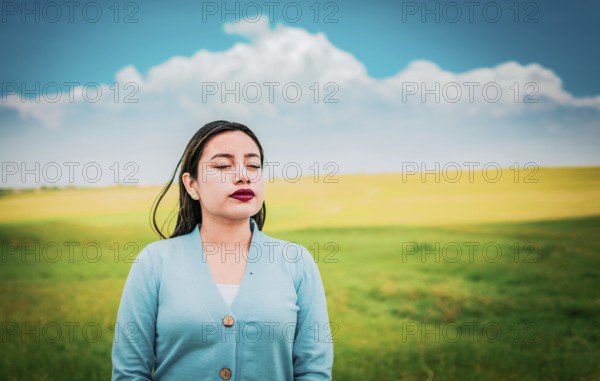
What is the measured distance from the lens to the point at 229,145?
71.9 inches

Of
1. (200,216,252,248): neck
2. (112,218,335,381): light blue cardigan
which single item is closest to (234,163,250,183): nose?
(200,216,252,248): neck

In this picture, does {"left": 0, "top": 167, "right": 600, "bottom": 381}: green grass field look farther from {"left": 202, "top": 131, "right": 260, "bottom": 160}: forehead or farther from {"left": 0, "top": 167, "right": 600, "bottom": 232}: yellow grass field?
{"left": 202, "top": 131, "right": 260, "bottom": 160}: forehead

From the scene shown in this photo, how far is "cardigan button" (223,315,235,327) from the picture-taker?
163 centimetres

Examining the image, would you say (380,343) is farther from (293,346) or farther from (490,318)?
(293,346)

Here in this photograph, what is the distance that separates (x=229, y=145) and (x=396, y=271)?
3.89 metres

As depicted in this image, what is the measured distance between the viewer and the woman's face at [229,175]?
1.77m

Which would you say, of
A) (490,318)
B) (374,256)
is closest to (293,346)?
(490,318)

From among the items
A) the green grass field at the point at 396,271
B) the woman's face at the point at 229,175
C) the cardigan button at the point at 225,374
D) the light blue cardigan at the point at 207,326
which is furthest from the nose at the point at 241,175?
the green grass field at the point at 396,271

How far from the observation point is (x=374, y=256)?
5.80 metres

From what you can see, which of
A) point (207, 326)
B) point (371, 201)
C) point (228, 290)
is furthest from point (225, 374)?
point (371, 201)

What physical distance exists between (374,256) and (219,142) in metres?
4.25

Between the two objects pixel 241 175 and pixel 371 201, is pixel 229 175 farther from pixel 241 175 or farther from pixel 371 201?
pixel 371 201

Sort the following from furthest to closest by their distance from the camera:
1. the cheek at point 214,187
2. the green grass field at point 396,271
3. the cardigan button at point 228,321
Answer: the green grass field at point 396,271, the cheek at point 214,187, the cardigan button at point 228,321

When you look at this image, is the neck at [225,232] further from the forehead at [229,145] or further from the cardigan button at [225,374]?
the cardigan button at [225,374]
